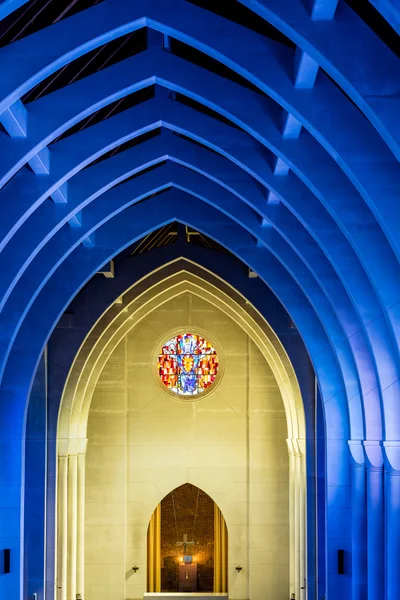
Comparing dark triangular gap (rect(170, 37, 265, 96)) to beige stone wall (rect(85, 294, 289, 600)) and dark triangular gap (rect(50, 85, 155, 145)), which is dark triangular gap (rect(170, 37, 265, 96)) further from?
beige stone wall (rect(85, 294, 289, 600))

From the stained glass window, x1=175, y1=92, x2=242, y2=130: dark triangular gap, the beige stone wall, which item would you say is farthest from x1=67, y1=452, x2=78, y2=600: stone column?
x1=175, y1=92, x2=242, y2=130: dark triangular gap

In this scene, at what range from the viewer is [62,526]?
25828 mm

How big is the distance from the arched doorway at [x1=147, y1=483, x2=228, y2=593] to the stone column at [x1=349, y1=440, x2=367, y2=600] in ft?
57.8

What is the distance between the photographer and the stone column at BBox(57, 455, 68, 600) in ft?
84.0

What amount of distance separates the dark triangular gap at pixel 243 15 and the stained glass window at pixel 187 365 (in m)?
20.3

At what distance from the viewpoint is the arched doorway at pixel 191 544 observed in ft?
115

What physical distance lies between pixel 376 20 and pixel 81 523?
22280 millimetres

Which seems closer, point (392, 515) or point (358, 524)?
point (392, 515)

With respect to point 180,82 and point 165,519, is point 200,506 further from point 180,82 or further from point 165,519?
point 180,82

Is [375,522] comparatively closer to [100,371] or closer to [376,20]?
[376,20]

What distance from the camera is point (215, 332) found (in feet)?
104

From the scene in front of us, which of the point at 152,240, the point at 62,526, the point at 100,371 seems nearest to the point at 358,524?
the point at 152,240

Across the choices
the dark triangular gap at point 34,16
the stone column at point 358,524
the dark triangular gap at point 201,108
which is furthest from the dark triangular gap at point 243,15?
the stone column at point 358,524

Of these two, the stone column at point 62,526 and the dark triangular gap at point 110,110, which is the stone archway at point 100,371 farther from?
the dark triangular gap at point 110,110
